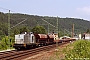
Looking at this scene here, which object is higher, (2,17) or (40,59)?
(2,17)

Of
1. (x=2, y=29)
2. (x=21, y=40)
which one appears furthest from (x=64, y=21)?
(x=21, y=40)

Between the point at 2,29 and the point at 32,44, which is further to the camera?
the point at 2,29

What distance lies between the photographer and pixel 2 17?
390 feet

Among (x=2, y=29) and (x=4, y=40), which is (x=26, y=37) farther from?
(x=2, y=29)

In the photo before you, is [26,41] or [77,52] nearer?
[77,52]

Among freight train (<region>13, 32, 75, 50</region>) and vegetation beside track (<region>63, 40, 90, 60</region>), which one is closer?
vegetation beside track (<region>63, 40, 90, 60</region>)

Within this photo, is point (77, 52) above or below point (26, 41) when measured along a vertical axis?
below

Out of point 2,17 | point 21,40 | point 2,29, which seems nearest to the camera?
point 21,40

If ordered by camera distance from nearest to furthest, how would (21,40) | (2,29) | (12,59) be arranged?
(12,59) → (21,40) → (2,29)

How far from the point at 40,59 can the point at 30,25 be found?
107936 mm

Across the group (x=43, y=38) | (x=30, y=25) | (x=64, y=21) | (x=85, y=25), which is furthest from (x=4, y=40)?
(x=85, y=25)

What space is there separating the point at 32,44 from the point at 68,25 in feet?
365

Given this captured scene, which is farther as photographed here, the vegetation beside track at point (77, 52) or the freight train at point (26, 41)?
the freight train at point (26, 41)

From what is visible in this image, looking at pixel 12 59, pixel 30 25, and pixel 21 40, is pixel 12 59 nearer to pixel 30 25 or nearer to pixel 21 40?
Answer: pixel 21 40
